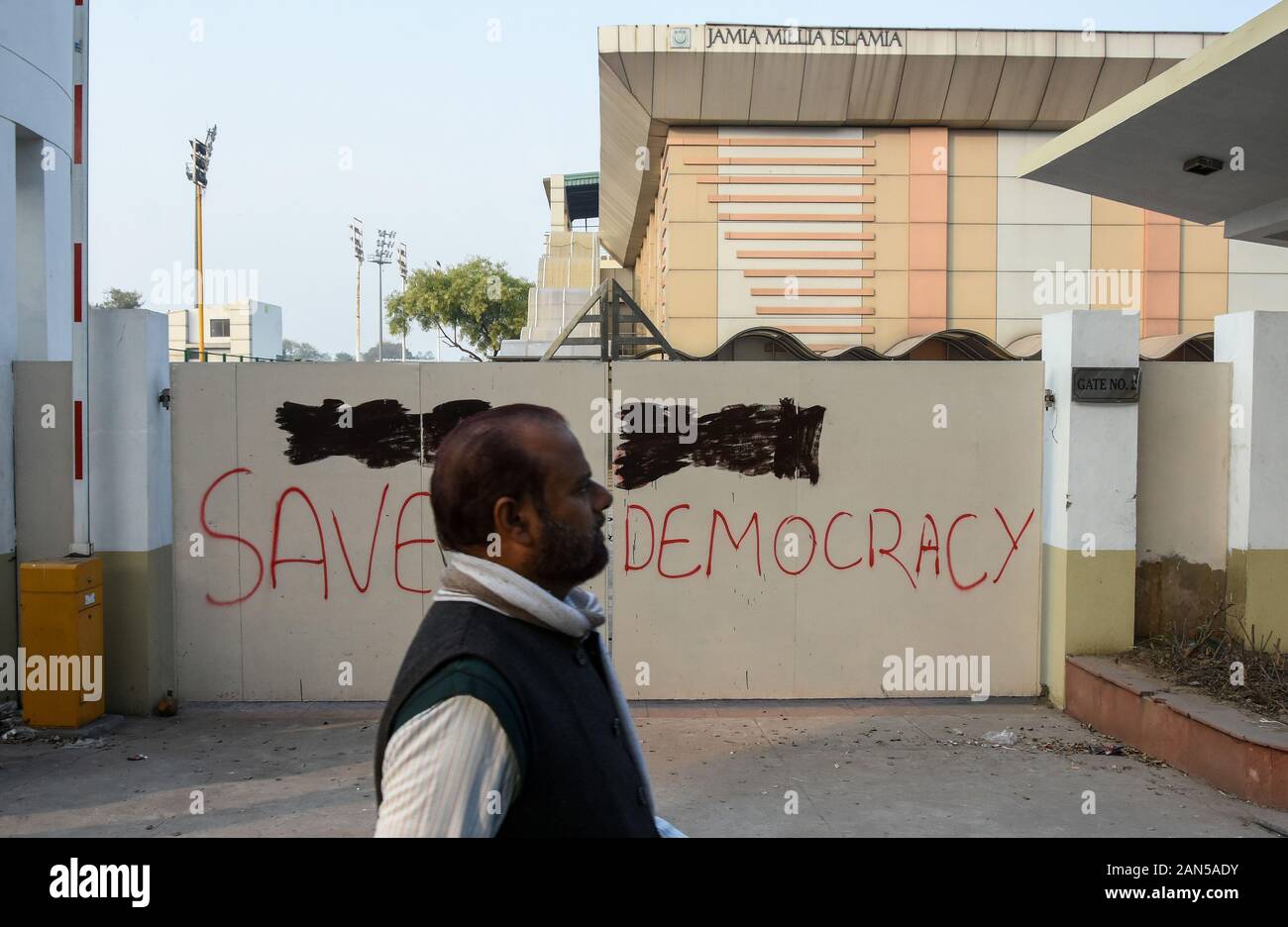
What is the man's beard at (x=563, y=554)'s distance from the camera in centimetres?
183

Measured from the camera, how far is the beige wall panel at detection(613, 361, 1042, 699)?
7.48 m

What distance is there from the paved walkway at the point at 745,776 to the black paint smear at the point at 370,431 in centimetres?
183

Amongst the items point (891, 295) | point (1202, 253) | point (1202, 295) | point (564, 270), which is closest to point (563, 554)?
point (891, 295)

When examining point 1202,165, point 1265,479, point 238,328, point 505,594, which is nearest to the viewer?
point 505,594

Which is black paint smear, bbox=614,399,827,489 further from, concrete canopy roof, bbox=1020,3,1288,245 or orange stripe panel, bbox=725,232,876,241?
orange stripe panel, bbox=725,232,876,241

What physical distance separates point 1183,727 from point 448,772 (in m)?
5.77

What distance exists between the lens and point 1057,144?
8180mm

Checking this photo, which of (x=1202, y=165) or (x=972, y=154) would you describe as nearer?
(x=1202, y=165)

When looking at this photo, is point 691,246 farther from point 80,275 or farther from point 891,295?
point 80,275

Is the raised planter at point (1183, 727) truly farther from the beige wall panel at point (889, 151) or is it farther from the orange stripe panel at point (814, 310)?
the beige wall panel at point (889, 151)

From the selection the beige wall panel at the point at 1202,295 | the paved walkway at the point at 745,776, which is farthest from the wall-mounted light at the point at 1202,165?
the beige wall panel at the point at 1202,295

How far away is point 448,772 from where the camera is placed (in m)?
1.54

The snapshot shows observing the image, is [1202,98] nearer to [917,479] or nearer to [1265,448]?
[1265,448]
